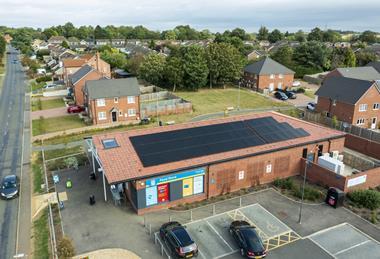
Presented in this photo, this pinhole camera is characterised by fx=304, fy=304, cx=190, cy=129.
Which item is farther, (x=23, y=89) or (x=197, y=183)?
(x=23, y=89)

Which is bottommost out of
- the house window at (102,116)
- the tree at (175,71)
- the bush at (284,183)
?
the bush at (284,183)

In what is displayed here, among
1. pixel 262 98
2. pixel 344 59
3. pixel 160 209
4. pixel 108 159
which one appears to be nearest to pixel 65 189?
pixel 108 159

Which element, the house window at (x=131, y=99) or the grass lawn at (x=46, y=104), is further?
the grass lawn at (x=46, y=104)

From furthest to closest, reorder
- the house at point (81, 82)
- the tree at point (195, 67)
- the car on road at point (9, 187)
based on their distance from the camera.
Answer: the tree at point (195, 67) < the house at point (81, 82) < the car on road at point (9, 187)

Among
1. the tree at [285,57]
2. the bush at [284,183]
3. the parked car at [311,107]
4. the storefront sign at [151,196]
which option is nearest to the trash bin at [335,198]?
the bush at [284,183]

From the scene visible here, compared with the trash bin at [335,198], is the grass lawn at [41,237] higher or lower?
lower

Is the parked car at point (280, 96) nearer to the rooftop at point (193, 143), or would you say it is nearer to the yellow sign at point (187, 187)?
the rooftop at point (193, 143)

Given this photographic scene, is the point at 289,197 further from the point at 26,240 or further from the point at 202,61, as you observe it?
the point at 202,61
